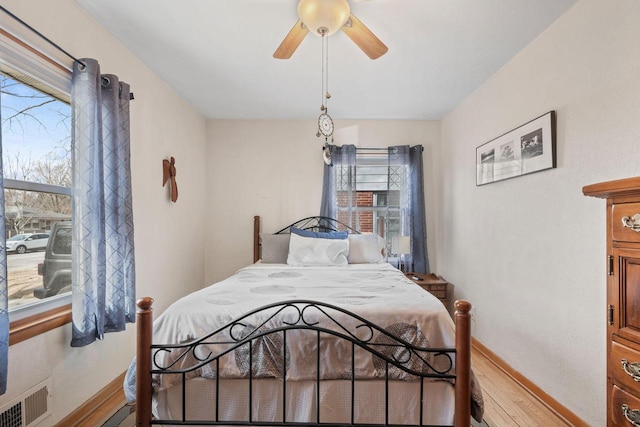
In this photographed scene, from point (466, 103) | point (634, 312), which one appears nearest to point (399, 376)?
point (634, 312)

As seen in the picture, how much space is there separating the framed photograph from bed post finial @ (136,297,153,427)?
2.51 metres

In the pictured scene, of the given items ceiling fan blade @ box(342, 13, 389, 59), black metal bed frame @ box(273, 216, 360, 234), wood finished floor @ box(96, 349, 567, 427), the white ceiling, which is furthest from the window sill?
black metal bed frame @ box(273, 216, 360, 234)

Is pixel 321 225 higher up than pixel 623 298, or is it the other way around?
pixel 321 225

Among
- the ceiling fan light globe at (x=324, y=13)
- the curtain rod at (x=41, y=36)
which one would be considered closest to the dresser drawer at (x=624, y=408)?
the ceiling fan light globe at (x=324, y=13)

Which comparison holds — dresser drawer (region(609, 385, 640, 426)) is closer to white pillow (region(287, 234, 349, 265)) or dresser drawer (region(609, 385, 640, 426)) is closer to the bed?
the bed

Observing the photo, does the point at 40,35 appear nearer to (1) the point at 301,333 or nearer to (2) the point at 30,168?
(2) the point at 30,168

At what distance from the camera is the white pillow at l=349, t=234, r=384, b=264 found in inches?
140

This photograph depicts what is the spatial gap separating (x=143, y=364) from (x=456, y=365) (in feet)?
4.65

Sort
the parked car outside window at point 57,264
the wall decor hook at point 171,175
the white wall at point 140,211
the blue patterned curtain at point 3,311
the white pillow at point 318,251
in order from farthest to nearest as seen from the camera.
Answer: the white pillow at point 318,251 < the wall decor hook at point 171,175 < the parked car outside window at point 57,264 < the white wall at point 140,211 < the blue patterned curtain at point 3,311

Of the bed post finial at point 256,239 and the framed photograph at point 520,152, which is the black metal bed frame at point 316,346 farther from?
the bed post finial at point 256,239

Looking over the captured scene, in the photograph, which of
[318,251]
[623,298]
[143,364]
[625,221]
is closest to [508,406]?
[623,298]

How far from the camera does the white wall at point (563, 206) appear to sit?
5.75 ft

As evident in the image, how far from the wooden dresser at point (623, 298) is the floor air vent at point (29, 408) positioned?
257 centimetres

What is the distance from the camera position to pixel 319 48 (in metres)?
2.50
